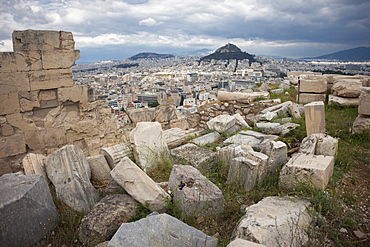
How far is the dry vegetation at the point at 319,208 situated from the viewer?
7.40 feet

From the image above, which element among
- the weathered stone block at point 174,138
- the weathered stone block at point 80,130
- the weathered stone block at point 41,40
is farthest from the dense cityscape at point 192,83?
the weathered stone block at point 174,138

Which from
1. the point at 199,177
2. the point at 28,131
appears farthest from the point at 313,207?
the point at 28,131

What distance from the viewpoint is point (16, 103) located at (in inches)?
195

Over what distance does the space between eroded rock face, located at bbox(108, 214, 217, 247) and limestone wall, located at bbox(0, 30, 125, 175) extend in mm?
4376

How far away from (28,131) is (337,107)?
910cm

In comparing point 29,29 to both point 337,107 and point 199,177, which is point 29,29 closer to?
point 199,177

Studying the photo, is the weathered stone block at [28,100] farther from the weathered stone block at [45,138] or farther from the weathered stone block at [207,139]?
the weathered stone block at [207,139]

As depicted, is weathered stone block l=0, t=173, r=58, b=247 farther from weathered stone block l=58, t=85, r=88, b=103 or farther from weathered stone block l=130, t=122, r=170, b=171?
weathered stone block l=58, t=85, r=88, b=103

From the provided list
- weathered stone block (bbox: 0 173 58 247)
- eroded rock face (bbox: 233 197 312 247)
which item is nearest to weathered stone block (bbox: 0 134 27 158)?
weathered stone block (bbox: 0 173 58 247)

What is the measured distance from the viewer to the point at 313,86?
29.2 feet

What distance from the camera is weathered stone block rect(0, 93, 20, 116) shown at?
4.82 m

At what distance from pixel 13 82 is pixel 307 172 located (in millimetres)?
5670

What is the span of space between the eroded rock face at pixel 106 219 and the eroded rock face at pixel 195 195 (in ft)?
1.75

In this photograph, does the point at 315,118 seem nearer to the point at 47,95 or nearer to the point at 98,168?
the point at 98,168
